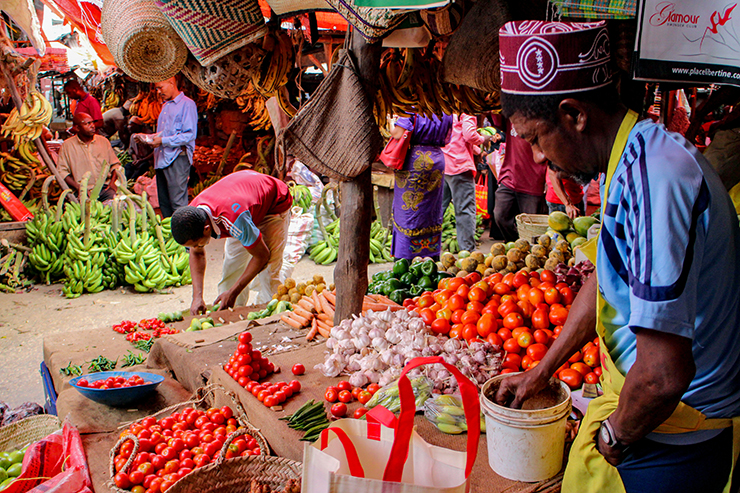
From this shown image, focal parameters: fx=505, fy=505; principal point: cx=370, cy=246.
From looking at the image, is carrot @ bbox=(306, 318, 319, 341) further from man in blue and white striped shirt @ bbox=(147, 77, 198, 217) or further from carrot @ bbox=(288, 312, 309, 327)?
man in blue and white striped shirt @ bbox=(147, 77, 198, 217)

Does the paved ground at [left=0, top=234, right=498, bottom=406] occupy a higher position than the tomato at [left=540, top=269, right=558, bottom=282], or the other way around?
the tomato at [left=540, top=269, right=558, bottom=282]

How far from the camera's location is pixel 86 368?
131 inches

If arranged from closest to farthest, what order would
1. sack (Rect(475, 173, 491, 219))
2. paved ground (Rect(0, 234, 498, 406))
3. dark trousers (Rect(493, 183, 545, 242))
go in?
1. paved ground (Rect(0, 234, 498, 406))
2. dark trousers (Rect(493, 183, 545, 242))
3. sack (Rect(475, 173, 491, 219))

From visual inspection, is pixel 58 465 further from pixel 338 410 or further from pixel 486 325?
pixel 486 325

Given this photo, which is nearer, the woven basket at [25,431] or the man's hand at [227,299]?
the woven basket at [25,431]

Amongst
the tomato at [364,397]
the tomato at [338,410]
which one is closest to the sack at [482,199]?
the tomato at [364,397]

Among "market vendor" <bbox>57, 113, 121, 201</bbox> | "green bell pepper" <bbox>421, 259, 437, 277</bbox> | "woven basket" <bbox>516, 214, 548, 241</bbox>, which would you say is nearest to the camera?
"green bell pepper" <bbox>421, 259, 437, 277</bbox>

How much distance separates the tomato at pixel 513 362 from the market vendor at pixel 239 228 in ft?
8.14

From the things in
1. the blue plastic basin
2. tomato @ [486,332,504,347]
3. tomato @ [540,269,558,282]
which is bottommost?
the blue plastic basin

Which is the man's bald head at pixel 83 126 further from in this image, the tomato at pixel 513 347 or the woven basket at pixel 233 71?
the tomato at pixel 513 347

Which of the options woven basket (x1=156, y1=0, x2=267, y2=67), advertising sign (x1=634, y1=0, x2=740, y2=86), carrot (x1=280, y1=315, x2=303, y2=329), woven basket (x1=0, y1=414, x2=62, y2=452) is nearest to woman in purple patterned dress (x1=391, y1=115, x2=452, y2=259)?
carrot (x1=280, y1=315, x2=303, y2=329)

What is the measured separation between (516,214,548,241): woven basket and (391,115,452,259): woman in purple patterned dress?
0.99 meters

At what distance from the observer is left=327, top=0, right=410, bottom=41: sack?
2.21 meters

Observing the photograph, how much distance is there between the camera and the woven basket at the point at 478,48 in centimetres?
242
